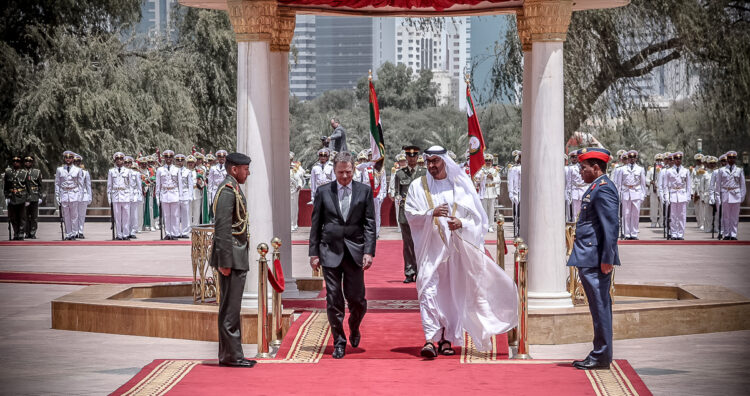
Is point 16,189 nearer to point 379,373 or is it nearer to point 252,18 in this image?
point 252,18

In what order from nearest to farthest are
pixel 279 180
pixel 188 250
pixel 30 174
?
pixel 279 180 → pixel 188 250 → pixel 30 174

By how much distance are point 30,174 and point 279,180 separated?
16.5m

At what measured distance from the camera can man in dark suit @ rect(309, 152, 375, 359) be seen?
1051 cm

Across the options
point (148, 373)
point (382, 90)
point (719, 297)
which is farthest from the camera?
point (382, 90)

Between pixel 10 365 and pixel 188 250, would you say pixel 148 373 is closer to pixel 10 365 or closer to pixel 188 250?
pixel 10 365

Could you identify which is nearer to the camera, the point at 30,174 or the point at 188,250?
the point at 188,250

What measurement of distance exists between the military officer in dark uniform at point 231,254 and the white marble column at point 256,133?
2077 millimetres

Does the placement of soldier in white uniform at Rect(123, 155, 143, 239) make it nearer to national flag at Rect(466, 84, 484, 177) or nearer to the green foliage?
the green foliage

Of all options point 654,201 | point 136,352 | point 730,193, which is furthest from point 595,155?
point 654,201

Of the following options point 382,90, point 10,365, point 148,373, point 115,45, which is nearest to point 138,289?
point 10,365

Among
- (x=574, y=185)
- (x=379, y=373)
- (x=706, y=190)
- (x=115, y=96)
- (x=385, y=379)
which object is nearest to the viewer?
(x=385, y=379)

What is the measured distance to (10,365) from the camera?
416 inches

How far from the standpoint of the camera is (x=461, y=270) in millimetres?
10719

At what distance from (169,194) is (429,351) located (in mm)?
19438
